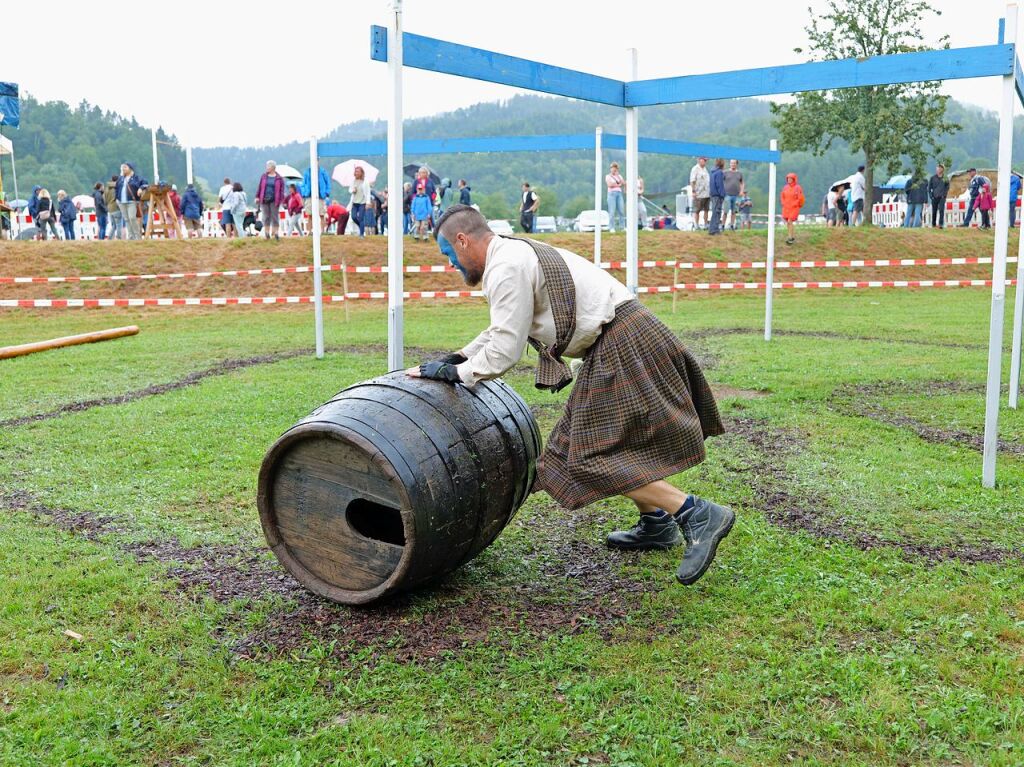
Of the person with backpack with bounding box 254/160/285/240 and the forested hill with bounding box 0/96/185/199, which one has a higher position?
the forested hill with bounding box 0/96/185/199

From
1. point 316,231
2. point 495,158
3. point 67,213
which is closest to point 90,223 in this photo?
point 67,213

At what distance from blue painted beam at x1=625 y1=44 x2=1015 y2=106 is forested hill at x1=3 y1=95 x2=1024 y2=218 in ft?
164

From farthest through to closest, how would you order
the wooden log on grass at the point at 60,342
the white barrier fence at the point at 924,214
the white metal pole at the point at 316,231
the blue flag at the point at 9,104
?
the white barrier fence at the point at 924,214
the blue flag at the point at 9,104
the wooden log on grass at the point at 60,342
the white metal pole at the point at 316,231

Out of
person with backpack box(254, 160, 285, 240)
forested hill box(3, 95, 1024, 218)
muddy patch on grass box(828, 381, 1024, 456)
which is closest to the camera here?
muddy patch on grass box(828, 381, 1024, 456)

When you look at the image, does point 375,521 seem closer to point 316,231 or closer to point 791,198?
point 316,231

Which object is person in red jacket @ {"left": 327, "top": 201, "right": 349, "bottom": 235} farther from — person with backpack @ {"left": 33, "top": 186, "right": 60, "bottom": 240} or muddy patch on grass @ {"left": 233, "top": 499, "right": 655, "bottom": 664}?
muddy patch on grass @ {"left": 233, "top": 499, "right": 655, "bottom": 664}

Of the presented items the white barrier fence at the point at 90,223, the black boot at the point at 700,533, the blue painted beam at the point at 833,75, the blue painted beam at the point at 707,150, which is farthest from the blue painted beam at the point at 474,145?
the white barrier fence at the point at 90,223

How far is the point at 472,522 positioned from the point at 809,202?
84075 millimetres

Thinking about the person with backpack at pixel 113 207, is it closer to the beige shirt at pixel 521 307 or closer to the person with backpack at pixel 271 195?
the person with backpack at pixel 271 195

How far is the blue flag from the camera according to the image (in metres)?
17.0

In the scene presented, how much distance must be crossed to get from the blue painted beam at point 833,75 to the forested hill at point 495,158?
50.0m

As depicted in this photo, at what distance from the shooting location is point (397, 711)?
340cm

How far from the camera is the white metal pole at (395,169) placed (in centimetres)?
484

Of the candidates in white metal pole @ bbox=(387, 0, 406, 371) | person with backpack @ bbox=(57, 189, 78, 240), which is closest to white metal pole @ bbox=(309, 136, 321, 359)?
white metal pole @ bbox=(387, 0, 406, 371)
